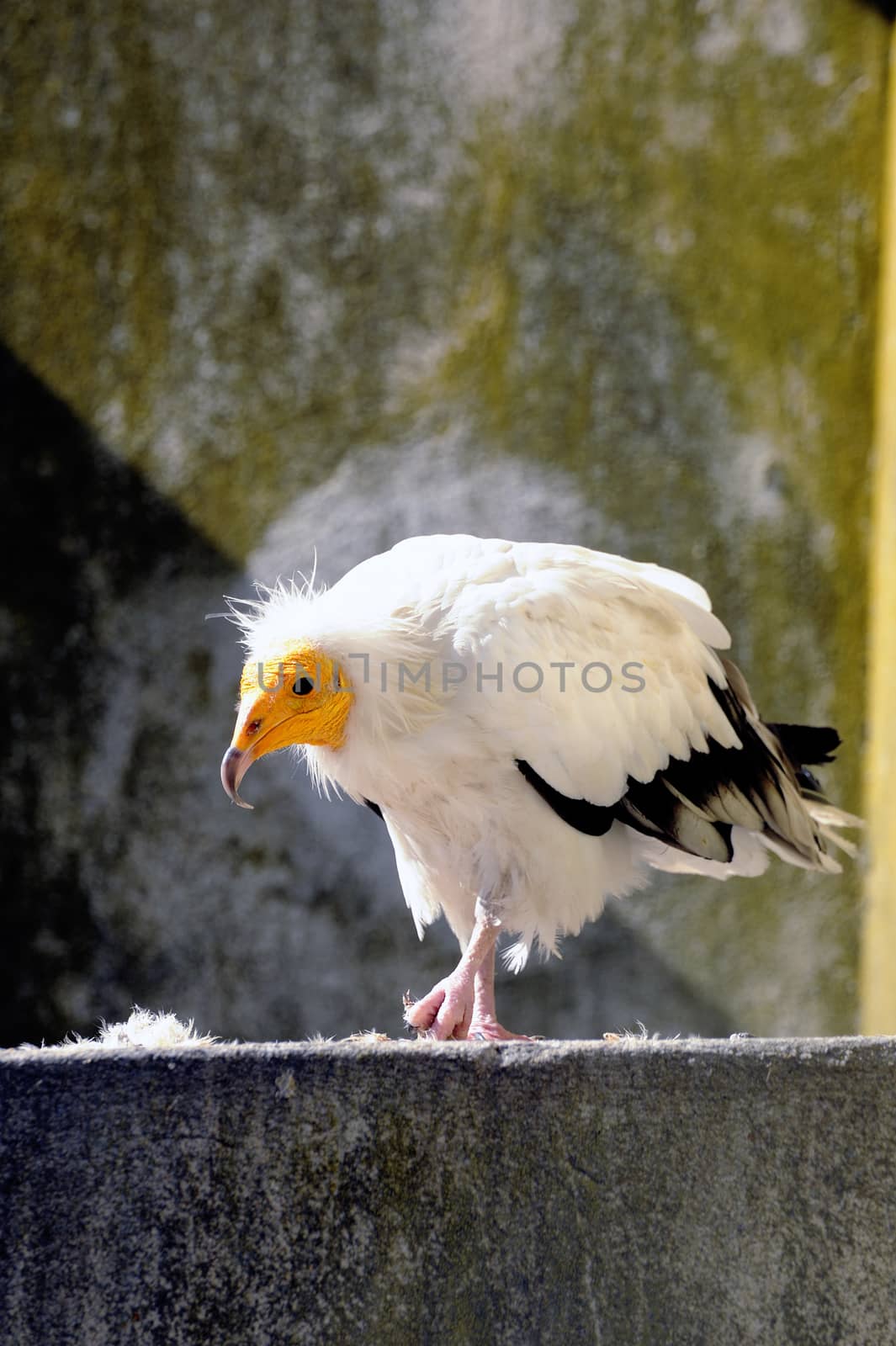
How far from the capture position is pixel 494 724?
310 cm

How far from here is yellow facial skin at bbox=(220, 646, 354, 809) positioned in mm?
3012

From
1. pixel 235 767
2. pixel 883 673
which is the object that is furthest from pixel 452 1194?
pixel 883 673

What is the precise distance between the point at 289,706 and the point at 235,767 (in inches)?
8.5

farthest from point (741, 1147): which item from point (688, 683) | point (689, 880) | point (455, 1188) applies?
point (689, 880)

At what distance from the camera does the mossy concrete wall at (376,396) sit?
5.93 m

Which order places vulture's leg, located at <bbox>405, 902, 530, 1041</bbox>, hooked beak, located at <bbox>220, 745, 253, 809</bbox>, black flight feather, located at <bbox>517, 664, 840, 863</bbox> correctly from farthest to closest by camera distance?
black flight feather, located at <bbox>517, 664, 840, 863</bbox>
vulture's leg, located at <bbox>405, 902, 530, 1041</bbox>
hooked beak, located at <bbox>220, 745, 253, 809</bbox>

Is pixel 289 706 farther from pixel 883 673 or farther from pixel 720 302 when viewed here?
pixel 720 302

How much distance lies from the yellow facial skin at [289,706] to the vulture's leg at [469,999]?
0.57m

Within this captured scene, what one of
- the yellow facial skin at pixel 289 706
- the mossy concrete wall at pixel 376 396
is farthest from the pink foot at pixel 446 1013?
the mossy concrete wall at pixel 376 396

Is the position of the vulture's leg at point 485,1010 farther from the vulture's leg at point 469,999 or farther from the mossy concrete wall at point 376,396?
the mossy concrete wall at point 376,396

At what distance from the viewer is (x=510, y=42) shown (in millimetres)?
6008

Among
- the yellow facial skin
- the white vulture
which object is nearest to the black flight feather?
the white vulture

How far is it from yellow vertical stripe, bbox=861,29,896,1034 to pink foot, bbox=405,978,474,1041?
2910mm

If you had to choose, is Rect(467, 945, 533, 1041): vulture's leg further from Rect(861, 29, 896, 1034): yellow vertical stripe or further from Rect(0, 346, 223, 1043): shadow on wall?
Rect(0, 346, 223, 1043): shadow on wall
